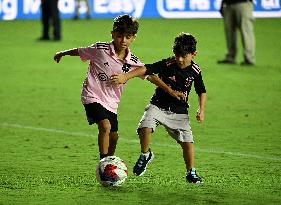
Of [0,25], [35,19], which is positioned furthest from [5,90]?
[35,19]

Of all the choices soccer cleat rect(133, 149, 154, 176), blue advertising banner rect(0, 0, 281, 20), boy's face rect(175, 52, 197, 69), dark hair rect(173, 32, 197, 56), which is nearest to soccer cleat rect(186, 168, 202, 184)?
soccer cleat rect(133, 149, 154, 176)

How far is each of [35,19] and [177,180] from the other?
2433 cm

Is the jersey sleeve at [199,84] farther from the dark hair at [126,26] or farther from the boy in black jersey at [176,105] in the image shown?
the dark hair at [126,26]

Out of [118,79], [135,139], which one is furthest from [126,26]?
[135,139]

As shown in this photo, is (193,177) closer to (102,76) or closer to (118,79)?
(118,79)

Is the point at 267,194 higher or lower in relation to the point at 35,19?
higher

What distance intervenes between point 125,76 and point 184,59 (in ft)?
1.88

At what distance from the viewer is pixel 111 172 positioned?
27.0ft

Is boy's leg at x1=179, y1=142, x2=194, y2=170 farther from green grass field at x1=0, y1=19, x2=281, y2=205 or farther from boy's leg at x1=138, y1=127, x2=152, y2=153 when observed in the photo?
boy's leg at x1=138, y1=127, x2=152, y2=153

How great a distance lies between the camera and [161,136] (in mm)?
11805

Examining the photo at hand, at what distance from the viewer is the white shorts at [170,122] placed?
876cm

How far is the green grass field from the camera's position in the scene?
8.09 m

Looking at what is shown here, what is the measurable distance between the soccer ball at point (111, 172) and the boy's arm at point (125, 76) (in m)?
0.70

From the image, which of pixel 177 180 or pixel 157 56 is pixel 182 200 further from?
pixel 157 56
